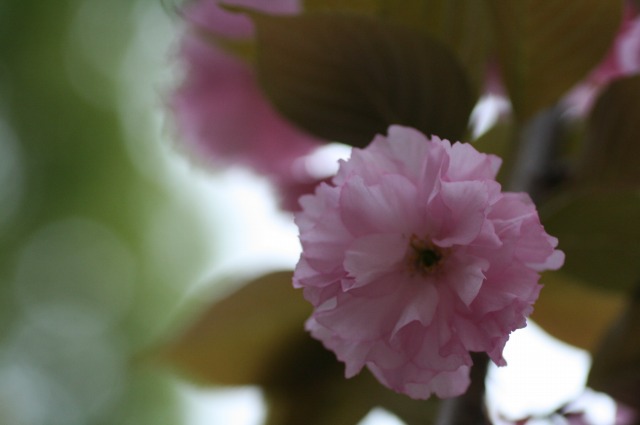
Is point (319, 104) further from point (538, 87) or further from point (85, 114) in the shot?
point (85, 114)

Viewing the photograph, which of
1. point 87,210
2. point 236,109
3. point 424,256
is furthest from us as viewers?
point 87,210

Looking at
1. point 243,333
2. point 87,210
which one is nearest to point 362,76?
point 243,333

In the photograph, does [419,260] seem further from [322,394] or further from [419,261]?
[322,394]

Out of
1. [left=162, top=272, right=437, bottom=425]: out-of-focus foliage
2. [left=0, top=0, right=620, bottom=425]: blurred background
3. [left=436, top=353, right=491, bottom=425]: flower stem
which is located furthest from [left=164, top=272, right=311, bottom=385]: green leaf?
[left=0, top=0, right=620, bottom=425]: blurred background

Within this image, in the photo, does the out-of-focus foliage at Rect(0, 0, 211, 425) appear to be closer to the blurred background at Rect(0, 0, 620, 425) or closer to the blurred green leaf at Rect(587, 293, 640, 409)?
the blurred background at Rect(0, 0, 620, 425)

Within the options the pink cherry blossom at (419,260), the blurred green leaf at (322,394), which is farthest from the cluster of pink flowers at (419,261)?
the blurred green leaf at (322,394)

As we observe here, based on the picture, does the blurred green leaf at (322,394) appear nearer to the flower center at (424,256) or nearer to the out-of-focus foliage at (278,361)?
the out-of-focus foliage at (278,361)
